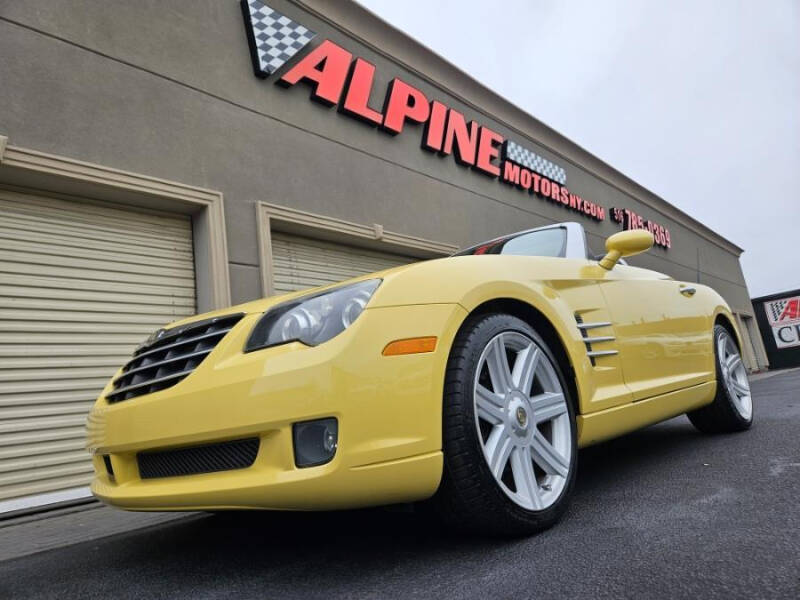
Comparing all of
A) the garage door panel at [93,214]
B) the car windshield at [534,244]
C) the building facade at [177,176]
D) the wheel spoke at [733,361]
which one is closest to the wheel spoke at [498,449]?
the car windshield at [534,244]

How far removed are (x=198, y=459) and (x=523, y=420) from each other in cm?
106

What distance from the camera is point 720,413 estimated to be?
3471 mm

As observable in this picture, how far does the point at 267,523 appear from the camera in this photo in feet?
7.94

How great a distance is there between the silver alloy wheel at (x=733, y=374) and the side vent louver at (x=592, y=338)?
1.48 meters

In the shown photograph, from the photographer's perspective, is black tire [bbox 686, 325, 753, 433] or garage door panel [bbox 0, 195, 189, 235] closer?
black tire [bbox 686, 325, 753, 433]

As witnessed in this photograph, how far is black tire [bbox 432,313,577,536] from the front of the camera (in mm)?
1639

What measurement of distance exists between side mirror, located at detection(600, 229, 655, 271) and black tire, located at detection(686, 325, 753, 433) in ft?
3.80

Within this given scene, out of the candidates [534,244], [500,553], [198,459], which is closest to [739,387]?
[534,244]

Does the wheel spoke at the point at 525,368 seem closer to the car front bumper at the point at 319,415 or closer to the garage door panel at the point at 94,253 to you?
the car front bumper at the point at 319,415

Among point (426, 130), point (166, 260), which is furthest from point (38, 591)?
point (426, 130)

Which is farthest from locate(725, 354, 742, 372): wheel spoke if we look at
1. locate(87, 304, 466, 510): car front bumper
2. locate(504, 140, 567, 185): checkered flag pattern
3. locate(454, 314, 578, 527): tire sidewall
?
locate(504, 140, 567, 185): checkered flag pattern

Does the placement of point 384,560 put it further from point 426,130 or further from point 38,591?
point 426,130

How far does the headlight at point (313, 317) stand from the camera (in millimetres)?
1659

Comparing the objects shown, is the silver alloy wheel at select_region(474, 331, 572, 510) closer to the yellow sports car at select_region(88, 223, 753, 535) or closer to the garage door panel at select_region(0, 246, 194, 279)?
the yellow sports car at select_region(88, 223, 753, 535)
